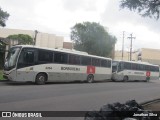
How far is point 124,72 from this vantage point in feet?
127

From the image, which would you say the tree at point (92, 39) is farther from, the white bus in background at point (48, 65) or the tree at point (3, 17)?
the white bus in background at point (48, 65)

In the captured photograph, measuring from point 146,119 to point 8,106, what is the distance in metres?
5.97

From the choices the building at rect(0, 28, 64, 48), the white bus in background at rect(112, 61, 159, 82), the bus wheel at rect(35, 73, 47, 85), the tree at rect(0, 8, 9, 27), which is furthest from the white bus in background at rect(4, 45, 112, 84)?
the building at rect(0, 28, 64, 48)

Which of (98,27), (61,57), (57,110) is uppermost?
(98,27)

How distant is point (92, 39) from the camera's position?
211 ft

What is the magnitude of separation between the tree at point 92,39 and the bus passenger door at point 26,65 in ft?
135

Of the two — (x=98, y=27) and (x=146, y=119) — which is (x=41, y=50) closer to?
(x=146, y=119)

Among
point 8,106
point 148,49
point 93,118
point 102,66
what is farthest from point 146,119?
point 148,49

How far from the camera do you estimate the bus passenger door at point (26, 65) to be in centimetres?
2227

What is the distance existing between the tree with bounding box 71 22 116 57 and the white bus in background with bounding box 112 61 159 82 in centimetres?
1949

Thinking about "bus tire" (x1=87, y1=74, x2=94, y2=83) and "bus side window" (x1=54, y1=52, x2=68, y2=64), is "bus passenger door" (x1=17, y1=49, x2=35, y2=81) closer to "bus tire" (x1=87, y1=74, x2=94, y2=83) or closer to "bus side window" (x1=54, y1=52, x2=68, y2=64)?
"bus side window" (x1=54, y1=52, x2=68, y2=64)

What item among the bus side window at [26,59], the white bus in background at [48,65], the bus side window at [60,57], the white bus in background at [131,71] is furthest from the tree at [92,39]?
the bus side window at [26,59]

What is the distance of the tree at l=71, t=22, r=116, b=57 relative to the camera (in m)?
64.4

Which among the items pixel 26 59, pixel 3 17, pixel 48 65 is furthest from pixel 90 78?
pixel 3 17
